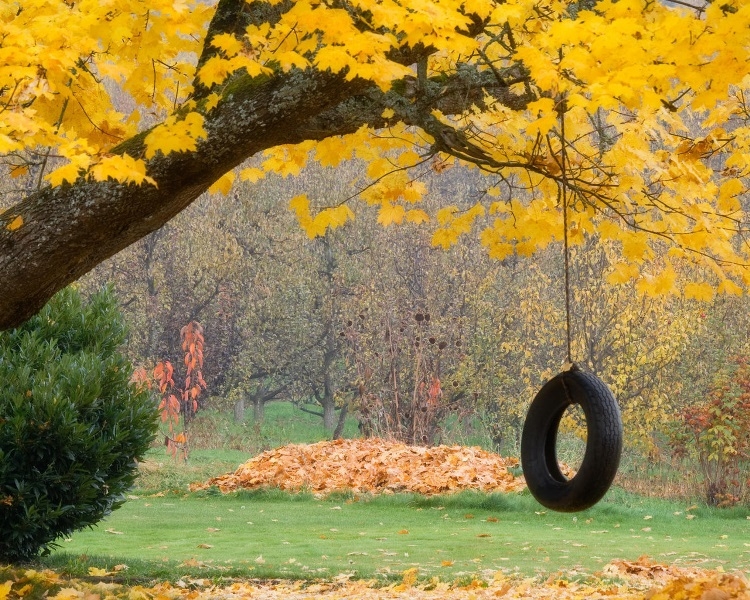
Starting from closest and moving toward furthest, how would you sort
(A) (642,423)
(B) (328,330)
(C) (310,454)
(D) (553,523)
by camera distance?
(D) (553,523) < (C) (310,454) < (A) (642,423) < (B) (328,330)

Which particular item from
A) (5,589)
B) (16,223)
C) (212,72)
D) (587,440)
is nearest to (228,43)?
(212,72)

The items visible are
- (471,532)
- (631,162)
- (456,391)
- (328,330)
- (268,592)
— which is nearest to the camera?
(631,162)

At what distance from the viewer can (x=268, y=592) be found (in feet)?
19.7

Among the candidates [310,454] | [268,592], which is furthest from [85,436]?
[310,454]

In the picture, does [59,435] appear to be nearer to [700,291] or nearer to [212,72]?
[212,72]

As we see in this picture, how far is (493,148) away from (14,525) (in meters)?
3.93

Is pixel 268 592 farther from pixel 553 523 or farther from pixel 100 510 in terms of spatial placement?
pixel 553 523

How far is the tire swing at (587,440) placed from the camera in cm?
442

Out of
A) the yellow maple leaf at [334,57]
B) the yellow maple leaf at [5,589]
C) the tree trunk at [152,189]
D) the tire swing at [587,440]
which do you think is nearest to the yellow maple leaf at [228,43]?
the tree trunk at [152,189]

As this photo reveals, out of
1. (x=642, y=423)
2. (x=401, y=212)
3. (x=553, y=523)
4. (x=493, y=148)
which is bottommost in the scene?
(x=553, y=523)

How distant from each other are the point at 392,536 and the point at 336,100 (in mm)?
5477

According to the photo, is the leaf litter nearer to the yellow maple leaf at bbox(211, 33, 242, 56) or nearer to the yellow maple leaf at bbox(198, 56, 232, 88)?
the yellow maple leaf at bbox(198, 56, 232, 88)

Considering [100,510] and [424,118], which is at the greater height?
[424,118]

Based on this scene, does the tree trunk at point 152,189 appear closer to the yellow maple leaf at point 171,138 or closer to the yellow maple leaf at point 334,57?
the yellow maple leaf at point 171,138
